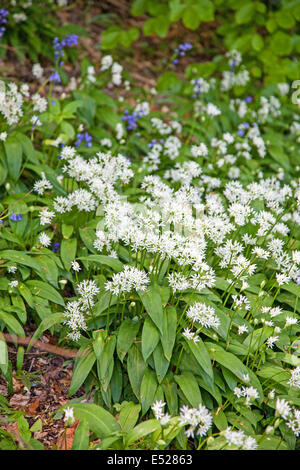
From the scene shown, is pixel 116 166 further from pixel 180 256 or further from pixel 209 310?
pixel 209 310

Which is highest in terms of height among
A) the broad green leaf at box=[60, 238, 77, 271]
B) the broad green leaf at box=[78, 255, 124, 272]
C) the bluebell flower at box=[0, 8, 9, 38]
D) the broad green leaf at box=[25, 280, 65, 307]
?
the bluebell flower at box=[0, 8, 9, 38]

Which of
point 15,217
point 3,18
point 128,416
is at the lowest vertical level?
point 128,416

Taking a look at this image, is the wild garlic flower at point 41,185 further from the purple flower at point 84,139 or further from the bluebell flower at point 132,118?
the bluebell flower at point 132,118

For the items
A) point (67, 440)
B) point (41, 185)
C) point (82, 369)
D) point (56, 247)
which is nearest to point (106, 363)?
point (82, 369)

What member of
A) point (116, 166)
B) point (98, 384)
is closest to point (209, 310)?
point (98, 384)

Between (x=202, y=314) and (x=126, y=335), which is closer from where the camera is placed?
(x=202, y=314)

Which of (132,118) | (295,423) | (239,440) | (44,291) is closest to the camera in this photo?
(239,440)

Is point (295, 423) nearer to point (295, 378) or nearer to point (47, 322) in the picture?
point (295, 378)

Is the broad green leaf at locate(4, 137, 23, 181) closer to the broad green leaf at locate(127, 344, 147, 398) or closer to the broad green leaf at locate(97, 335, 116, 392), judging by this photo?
the broad green leaf at locate(97, 335, 116, 392)

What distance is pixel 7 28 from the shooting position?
620 centimetres

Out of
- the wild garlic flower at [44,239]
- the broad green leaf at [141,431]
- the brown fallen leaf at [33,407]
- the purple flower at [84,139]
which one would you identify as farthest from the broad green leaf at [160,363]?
the purple flower at [84,139]

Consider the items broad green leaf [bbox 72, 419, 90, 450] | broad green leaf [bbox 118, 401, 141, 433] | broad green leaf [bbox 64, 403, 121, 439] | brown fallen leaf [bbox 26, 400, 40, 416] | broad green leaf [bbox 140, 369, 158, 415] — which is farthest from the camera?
brown fallen leaf [bbox 26, 400, 40, 416]

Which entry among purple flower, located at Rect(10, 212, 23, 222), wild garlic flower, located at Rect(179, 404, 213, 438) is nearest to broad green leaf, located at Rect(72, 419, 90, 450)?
wild garlic flower, located at Rect(179, 404, 213, 438)
